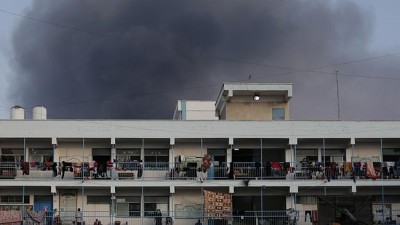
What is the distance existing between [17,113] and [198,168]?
14922 millimetres

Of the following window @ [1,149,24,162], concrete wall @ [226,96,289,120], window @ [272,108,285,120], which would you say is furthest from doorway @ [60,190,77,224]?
window @ [272,108,285,120]

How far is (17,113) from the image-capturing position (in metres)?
53.0

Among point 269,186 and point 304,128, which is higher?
point 304,128

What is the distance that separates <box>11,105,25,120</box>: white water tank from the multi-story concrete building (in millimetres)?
3542

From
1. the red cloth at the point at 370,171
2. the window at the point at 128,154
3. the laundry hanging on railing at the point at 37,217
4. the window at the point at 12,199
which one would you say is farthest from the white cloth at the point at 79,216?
the red cloth at the point at 370,171

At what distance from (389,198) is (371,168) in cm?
375

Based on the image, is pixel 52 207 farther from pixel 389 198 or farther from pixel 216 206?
pixel 389 198

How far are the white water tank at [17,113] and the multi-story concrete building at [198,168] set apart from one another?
11.6 ft

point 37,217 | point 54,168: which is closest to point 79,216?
point 37,217

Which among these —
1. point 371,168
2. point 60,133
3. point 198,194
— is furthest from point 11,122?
point 371,168

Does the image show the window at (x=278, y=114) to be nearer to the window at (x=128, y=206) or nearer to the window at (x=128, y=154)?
the window at (x=128, y=154)

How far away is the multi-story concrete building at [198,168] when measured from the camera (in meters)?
47.8

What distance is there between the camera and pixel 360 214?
49312 millimetres

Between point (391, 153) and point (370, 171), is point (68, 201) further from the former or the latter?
point (391, 153)
